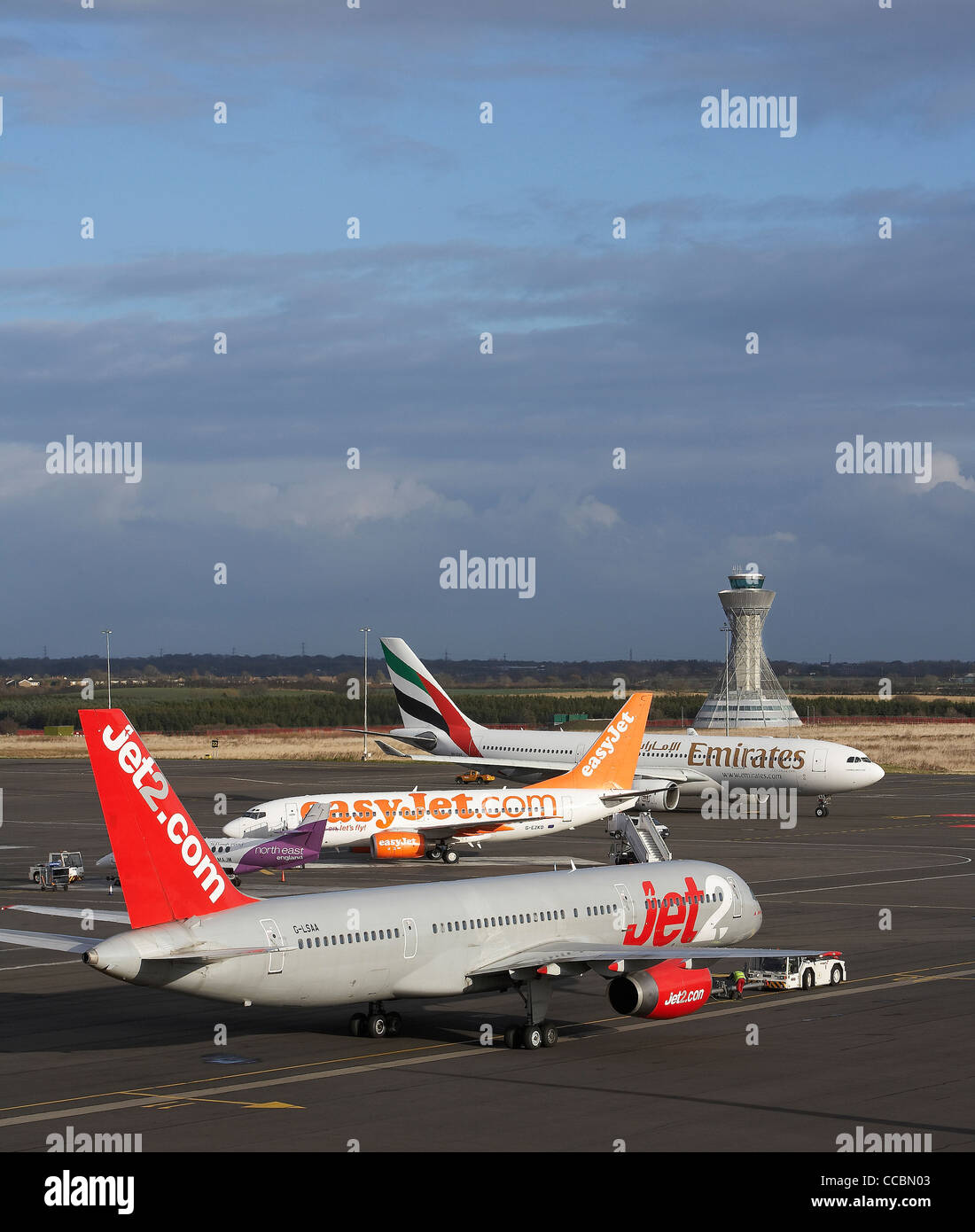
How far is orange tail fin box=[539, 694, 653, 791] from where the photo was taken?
7838cm

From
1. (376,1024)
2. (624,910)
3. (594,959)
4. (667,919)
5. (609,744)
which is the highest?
(609,744)

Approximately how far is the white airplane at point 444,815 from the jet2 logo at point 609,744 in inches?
1.8

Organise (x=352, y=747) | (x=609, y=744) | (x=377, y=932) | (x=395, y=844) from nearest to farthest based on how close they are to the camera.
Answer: (x=377, y=932) → (x=395, y=844) → (x=609, y=744) → (x=352, y=747)

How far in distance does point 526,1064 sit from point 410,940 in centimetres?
384

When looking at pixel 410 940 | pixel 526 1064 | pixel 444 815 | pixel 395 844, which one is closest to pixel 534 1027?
pixel 526 1064

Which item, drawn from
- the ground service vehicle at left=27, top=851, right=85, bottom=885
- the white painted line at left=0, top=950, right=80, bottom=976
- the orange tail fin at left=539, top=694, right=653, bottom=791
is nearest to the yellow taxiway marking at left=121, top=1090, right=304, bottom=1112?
the white painted line at left=0, top=950, right=80, bottom=976

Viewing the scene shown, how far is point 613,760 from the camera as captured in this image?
79125mm

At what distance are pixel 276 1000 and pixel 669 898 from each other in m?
13.0

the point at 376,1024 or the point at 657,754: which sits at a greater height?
the point at 657,754

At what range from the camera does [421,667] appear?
113438 millimetres

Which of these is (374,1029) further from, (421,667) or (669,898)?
(421,667)

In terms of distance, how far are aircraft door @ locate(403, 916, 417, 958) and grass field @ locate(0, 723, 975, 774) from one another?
368 ft

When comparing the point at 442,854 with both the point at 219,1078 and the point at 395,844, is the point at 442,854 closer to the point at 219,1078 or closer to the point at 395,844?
the point at 395,844
